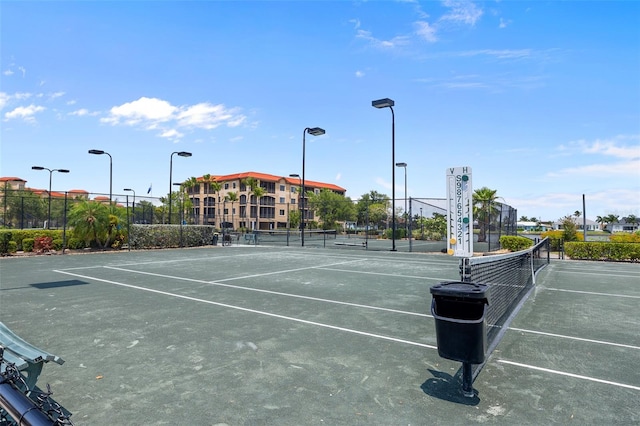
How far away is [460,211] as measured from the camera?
18.7ft

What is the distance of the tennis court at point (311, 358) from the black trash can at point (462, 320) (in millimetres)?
491

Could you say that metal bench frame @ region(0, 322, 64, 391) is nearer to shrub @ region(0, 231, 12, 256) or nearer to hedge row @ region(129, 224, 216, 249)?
shrub @ region(0, 231, 12, 256)

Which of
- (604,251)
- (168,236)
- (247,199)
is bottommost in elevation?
(604,251)

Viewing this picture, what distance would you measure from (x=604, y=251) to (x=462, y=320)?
2077 centimetres

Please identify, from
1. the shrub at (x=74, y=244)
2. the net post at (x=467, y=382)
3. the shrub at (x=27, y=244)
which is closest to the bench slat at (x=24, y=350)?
the net post at (x=467, y=382)

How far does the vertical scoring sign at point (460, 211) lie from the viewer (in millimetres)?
5543

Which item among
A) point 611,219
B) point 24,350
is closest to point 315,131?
point 24,350

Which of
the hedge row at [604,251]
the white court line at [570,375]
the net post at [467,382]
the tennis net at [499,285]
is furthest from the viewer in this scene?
the hedge row at [604,251]

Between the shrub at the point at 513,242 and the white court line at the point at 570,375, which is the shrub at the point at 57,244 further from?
the shrub at the point at 513,242

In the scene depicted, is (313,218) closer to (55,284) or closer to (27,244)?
(27,244)

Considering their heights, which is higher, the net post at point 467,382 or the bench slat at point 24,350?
the bench slat at point 24,350

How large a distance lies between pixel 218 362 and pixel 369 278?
8.14 metres

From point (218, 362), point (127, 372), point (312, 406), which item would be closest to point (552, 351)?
point (312, 406)

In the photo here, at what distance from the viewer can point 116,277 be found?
12.1 m
